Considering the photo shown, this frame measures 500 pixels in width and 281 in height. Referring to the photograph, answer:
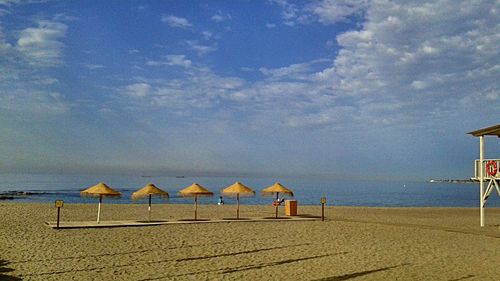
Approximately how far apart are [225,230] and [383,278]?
8.35m

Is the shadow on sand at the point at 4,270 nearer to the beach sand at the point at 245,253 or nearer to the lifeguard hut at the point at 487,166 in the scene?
the beach sand at the point at 245,253

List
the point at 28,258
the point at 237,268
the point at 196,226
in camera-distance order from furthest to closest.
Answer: the point at 196,226 → the point at 28,258 → the point at 237,268

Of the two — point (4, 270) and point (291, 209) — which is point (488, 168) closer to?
point (291, 209)

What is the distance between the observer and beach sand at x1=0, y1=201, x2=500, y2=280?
9.77m

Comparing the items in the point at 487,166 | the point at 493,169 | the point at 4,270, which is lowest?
the point at 4,270

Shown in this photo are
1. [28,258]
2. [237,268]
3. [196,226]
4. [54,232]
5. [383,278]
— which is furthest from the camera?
[196,226]

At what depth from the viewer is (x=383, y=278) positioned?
9.54 meters

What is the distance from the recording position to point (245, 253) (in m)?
12.2

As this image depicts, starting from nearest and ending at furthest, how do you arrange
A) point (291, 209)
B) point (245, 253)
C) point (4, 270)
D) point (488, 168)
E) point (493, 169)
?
point (4, 270), point (245, 253), point (493, 169), point (488, 168), point (291, 209)

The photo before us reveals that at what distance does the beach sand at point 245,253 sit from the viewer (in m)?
9.77

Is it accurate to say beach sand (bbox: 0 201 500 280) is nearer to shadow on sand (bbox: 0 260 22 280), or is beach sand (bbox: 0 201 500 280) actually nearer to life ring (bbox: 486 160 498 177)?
shadow on sand (bbox: 0 260 22 280)

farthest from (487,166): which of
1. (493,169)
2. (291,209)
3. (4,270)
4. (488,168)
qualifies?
(4,270)

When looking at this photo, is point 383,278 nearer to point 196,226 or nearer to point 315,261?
point 315,261

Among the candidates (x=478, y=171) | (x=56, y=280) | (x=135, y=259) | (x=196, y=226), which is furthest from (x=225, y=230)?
(x=478, y=171)
